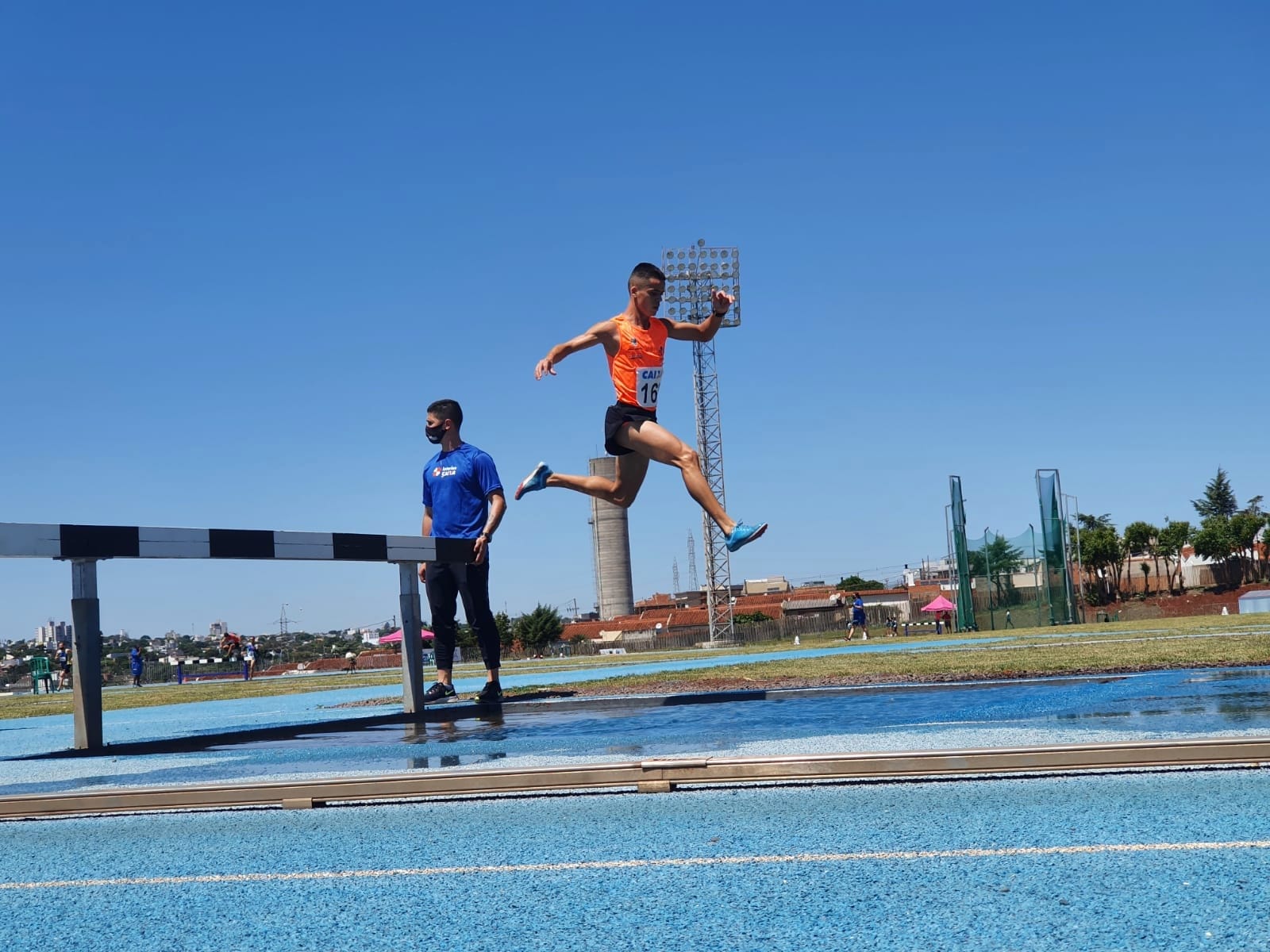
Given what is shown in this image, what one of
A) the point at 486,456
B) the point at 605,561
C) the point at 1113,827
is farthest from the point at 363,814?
the point at 605,561

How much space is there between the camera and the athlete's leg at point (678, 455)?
729cm

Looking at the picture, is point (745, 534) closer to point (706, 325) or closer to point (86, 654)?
point (706, 325)

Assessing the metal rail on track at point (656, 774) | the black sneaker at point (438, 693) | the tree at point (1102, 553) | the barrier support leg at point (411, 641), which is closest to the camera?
the metal rail on track at point (656, 774)

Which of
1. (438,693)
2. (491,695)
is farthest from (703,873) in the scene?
(438,693)

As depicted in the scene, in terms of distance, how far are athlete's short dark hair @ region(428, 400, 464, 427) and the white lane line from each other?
6.65 m

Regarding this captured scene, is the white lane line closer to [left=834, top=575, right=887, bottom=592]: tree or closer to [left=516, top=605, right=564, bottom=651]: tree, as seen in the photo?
[left=516, top=605, right=564, bottom=651]: tree

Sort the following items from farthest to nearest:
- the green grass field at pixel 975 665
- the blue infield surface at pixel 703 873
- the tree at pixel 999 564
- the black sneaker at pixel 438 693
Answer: the tree at pixel 999 564 → the black sneaker at pixel 438 693 → the green grass field at pixel 975 665 → the blue infield surface at pixel 703 873

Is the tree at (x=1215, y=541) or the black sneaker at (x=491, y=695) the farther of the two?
the tree at (x=1215, y=541)

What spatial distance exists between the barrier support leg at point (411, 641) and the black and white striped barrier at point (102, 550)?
1.36 ft

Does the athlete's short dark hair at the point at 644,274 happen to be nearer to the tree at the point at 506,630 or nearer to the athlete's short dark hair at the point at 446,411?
the athlete's short dark hair at the point at 446,411

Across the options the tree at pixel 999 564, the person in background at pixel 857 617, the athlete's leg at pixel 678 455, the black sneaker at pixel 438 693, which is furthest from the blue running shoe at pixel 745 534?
the person in background at pixel 857 617

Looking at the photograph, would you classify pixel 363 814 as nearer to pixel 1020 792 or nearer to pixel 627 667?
pixel 1020 792

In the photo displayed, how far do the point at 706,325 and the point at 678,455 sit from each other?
3.33 ft

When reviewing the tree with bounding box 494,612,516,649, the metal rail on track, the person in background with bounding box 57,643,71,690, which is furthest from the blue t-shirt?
the tree with bounding box 494,612,516,649
